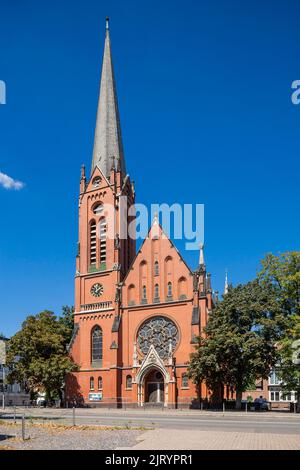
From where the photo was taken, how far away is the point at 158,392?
59688mm

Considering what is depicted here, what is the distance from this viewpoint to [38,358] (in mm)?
57938

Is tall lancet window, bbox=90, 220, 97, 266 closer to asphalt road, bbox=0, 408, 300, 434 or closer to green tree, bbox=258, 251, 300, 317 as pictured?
green tree, bbox=258, 251, 300, 317

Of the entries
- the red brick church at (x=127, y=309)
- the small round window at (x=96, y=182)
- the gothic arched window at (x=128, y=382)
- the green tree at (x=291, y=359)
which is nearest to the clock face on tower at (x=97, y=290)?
the red brick church at (x=127, y=309)

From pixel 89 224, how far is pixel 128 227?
16.8 feet

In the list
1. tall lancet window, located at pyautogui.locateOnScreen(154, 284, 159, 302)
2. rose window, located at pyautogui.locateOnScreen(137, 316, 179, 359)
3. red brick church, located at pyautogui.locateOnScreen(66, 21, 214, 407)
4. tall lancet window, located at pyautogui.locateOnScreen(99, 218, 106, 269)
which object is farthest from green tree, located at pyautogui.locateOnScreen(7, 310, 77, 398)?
tall lancet window, located at pyautogui.locateOnScreen(154, 284, 159, 302)

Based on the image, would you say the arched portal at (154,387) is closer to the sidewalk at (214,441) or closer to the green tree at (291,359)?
the green tree at (291,359)

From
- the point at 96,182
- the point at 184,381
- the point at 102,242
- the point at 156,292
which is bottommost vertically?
the point at 184,381

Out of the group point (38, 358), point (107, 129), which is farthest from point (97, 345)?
point (107, 129)

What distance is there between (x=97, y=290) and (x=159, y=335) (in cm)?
1067

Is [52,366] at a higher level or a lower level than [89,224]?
lower

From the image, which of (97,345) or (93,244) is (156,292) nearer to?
(97,345)
